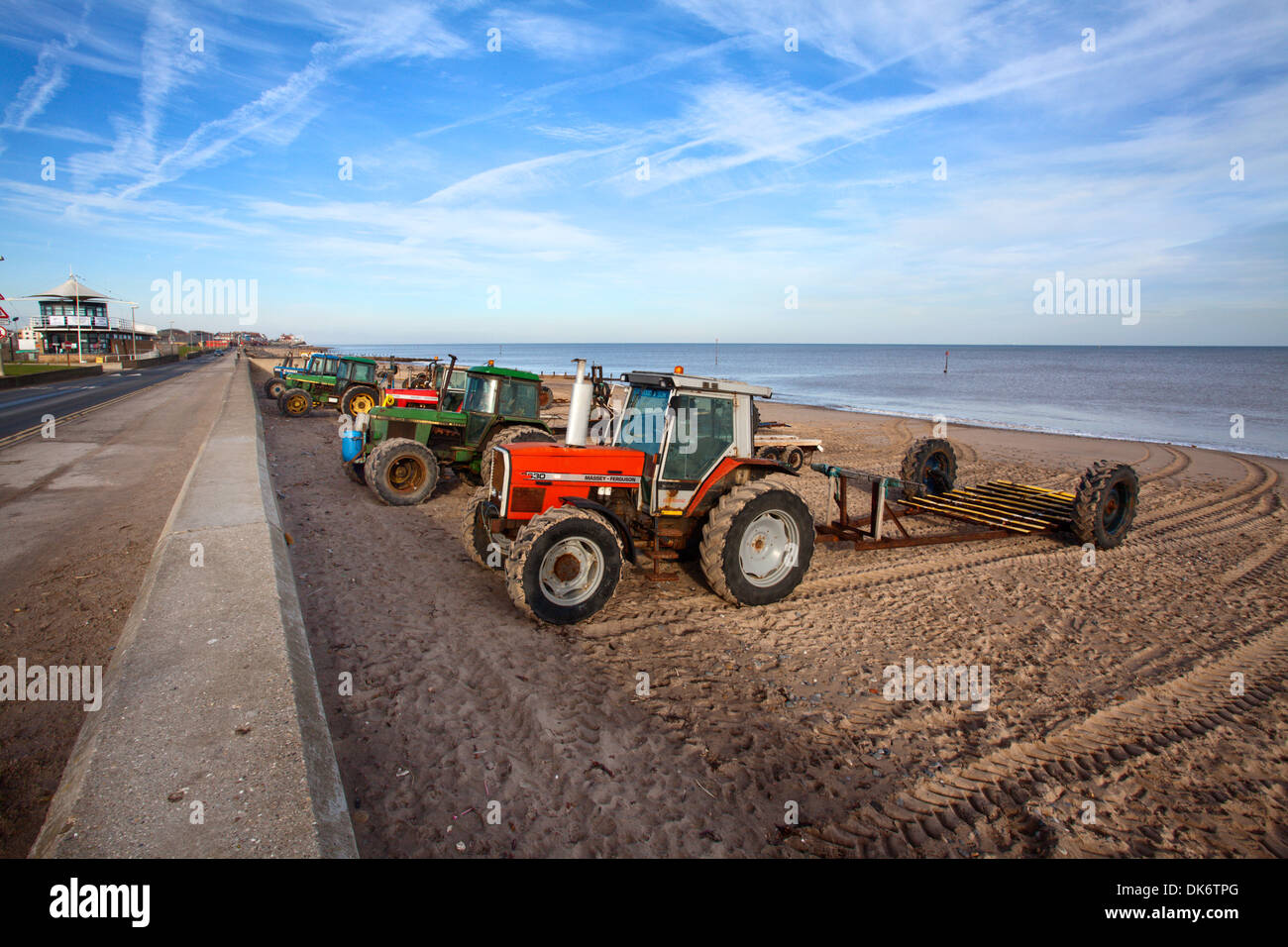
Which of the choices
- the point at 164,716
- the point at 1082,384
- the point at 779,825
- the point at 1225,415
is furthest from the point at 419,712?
the point at 1082,384

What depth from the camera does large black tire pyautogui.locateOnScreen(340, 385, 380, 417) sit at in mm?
18500

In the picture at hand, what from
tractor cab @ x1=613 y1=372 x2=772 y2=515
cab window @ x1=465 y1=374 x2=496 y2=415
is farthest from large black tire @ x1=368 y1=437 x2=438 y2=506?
tractor cab @ x1=613 y1=372 x2=772 y2=515

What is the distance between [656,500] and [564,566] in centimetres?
114

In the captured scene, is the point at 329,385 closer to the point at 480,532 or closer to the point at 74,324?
the point at 480,532

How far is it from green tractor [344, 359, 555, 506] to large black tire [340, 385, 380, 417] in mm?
8239

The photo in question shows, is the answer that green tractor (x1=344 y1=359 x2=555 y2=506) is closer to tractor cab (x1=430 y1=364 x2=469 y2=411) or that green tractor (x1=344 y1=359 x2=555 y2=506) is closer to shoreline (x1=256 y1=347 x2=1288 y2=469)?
tractor cab (x1=430 y1=364 x2=469 y2=411)

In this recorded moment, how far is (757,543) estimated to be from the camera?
246 inches

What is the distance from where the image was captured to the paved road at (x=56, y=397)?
17.4 m

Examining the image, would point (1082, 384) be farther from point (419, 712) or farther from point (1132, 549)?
point (419, 712)

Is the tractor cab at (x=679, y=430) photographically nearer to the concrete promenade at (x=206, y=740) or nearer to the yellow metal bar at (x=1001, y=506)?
the concrete promenade at (x=206, y=740)

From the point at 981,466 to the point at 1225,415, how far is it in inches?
818
